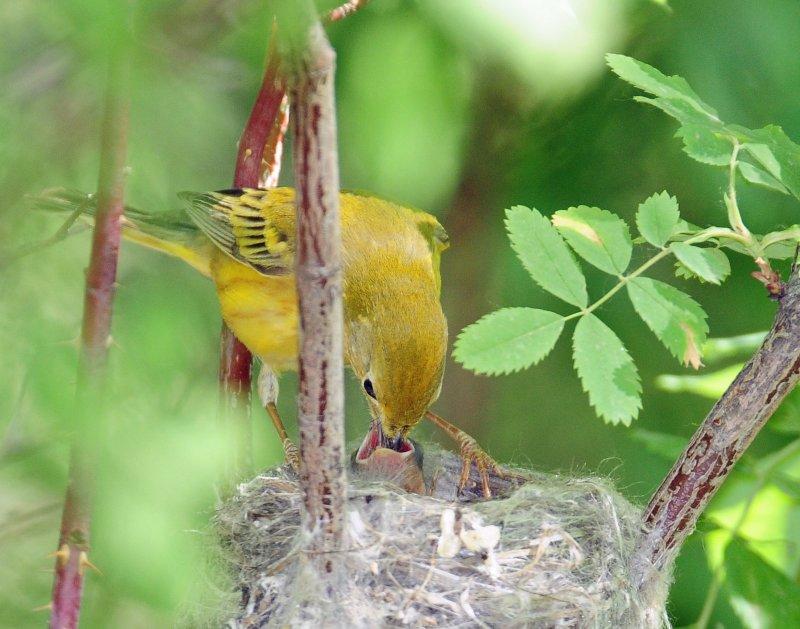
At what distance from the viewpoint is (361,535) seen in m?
2.73

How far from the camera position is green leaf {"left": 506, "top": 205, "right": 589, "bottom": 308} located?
7.52 feet

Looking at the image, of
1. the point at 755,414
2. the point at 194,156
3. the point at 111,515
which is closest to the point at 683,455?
the point at 755,414

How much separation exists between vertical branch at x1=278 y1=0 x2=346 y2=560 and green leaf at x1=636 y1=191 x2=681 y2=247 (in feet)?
2.89

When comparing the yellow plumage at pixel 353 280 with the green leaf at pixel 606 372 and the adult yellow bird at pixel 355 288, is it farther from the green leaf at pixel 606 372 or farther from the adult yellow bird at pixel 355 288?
the green leaf at pixel 606 372

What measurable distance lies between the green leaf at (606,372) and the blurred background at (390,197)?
0.67 m

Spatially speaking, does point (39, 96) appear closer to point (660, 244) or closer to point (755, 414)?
point (660, 244)

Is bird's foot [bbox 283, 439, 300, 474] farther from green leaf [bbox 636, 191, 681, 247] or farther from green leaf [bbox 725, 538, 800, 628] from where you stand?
green leaf [bbox 636, 191, 681, 247]

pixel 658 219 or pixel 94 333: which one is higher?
pixel 658 219

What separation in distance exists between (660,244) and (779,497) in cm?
153

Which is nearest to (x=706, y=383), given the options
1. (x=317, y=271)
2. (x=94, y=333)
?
(x=317, y=271)

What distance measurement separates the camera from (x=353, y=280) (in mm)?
3631

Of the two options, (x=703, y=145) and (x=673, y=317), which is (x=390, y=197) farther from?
(x=673, y=317)

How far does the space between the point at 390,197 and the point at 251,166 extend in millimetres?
748

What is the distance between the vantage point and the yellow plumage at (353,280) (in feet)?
10.9
